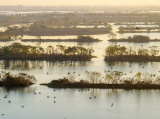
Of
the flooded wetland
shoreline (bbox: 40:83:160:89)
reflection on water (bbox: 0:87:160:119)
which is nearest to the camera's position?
reflection on water (bbox: 0:87:160:119)

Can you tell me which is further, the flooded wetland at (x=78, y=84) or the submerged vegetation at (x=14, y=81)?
the submerged vegetation at (x=14, y=81)

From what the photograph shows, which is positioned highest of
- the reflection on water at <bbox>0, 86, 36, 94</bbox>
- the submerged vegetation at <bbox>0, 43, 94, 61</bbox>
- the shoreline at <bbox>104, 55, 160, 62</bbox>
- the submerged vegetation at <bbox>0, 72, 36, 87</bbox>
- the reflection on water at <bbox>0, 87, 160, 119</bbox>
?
the submerged vegetation at <bbox>0, 43, 94, 61</bbox>

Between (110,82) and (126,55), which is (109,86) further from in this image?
(126,55)

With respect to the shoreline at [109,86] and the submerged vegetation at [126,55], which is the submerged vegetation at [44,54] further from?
the shoreline at [109,86]

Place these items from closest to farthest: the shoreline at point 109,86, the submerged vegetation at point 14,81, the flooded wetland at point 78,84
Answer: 1. the flooded wetland at point 78,84
2. the shoreline at point 109,86
3. the submerged vegetation at point 14,81

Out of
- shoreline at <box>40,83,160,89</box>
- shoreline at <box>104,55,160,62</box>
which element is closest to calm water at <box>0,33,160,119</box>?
shoreline at <box>40,83,160,89</box>

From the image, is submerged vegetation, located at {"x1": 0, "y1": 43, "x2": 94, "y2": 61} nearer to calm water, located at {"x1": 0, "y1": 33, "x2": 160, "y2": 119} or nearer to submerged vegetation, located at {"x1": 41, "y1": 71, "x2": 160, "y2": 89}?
calm water, located at {"x1": 0, "y1": 33, "x2": 160, "y2": 119}

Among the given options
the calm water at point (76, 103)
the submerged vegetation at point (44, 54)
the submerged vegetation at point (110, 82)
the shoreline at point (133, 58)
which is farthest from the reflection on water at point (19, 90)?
the shoreline at point (133, 58)

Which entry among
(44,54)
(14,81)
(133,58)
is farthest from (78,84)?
(44,54)

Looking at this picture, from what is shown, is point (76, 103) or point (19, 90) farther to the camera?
point (19, 90)

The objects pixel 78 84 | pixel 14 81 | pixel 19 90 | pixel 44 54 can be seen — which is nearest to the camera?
pixel 19 90

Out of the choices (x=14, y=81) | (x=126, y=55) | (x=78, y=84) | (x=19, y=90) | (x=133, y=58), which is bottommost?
(x=19, y=90)

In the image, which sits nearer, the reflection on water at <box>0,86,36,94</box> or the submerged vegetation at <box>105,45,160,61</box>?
the reflection on water at <box>0,86,36,94</box>
